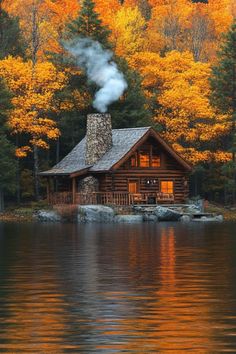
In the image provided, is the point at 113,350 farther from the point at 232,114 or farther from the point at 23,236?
the point at 232,114

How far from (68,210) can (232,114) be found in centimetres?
2042

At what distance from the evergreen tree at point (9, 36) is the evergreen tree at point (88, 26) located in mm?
4428

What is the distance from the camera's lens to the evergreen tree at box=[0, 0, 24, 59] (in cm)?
8212

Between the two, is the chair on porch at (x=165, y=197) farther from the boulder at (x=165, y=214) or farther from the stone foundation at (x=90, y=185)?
the boulder at (x=165, y=214)

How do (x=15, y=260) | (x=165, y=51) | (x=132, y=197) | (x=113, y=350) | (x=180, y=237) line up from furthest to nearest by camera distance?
(x=165, y=51) → (x=132, y=197) → (x=180, y=237) → (x=15, y=260) → (x=113, y=350)

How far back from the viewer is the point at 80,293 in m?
20.8

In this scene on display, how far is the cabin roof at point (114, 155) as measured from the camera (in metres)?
70.8

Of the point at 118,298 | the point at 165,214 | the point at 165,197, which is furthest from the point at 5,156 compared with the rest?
the point at 118,298

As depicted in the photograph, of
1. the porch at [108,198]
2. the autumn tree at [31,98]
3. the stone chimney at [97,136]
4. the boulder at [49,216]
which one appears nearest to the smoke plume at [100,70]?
the autumn tree at [31,98]

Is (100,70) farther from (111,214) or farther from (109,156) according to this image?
(111,214)

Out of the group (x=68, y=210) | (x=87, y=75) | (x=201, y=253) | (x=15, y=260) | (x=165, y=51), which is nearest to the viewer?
(x=15, y=260)

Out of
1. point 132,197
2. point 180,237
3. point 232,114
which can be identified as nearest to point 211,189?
point 232,114

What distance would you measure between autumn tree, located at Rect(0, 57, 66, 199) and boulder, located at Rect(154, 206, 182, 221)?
12.7 meters

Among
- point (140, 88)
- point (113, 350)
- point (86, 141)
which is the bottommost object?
point (113, 350)
